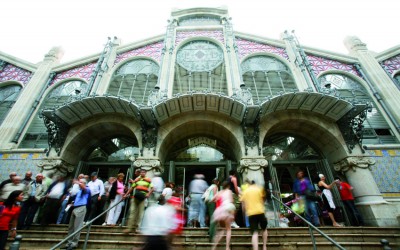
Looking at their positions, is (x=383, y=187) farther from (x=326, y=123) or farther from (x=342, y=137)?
(x=326, y=123)

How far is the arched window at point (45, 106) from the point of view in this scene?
32.8 feet

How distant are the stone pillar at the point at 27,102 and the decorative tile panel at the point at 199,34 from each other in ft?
26.9

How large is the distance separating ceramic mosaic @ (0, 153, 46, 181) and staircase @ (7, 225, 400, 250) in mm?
4113

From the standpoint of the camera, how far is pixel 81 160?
384 inches

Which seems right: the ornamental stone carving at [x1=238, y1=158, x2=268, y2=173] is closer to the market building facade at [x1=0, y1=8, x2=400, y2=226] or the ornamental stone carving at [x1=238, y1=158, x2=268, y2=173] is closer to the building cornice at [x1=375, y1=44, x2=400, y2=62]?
the market building facade at [x1=0, y1=8, x2=400, y2=226]

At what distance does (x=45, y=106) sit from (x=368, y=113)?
55.8 feet

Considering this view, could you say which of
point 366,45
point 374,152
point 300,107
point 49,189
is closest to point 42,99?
point 49,189

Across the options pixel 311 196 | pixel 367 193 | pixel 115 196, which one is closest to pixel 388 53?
pixel 367 193

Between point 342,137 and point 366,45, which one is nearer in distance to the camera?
point 342,137

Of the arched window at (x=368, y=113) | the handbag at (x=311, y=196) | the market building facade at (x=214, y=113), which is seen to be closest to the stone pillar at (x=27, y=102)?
the market building facade at (x=214, y=113)

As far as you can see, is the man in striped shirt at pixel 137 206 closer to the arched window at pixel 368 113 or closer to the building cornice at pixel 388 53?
the arched window at pixel 368 113

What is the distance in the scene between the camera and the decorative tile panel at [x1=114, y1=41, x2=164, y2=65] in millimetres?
12909

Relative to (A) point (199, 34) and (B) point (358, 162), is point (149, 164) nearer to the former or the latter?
(B) point (358, 162)

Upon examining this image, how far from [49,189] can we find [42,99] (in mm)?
7423
